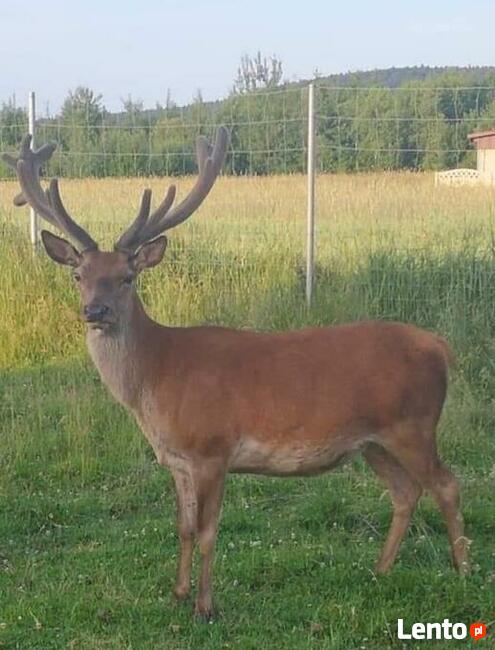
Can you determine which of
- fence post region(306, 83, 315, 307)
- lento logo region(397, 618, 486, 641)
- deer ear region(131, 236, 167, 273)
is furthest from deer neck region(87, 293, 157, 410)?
fence post region(306, 83, 315, 307)

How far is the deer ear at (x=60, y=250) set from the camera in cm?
554

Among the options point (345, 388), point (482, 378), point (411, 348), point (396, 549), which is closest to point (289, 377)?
point (345, 388)

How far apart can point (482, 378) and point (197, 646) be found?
443cm

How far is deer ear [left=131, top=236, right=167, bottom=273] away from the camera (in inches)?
220

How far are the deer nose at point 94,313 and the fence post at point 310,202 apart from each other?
545 centimetres

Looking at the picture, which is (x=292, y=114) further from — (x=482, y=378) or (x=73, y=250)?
(x=73, y=250)

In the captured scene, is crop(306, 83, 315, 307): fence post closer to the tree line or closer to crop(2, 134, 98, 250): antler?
the tree line

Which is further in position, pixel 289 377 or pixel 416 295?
pixel 416 295

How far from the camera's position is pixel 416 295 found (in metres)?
10.3

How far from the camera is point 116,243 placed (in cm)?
579

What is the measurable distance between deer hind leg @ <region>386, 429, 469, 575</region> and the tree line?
6.04 m

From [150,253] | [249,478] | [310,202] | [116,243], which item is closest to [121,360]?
[150,253]

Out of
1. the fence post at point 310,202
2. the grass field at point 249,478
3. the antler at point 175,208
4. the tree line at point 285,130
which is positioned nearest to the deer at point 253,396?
the antler at point 175,208

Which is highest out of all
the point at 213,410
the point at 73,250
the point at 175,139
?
the point at 175,139
